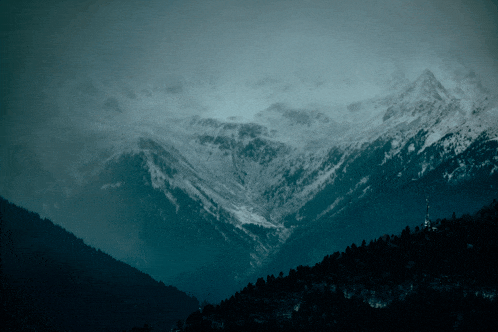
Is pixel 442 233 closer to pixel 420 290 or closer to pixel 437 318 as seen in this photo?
pixel 420 290

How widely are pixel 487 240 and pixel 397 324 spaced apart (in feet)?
132

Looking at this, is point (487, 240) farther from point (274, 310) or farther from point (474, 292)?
point (274, 310)

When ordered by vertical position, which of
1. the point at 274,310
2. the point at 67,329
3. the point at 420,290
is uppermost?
the point at 67,329

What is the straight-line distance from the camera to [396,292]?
15625 cm

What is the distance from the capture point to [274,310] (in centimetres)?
16438

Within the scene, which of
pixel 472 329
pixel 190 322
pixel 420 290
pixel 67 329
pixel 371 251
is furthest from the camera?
pixel 67 329

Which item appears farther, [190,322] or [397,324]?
[190,322]

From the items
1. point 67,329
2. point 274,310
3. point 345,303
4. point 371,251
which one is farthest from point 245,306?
point 67,329

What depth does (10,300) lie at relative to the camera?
187 metres

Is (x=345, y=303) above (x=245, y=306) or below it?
below

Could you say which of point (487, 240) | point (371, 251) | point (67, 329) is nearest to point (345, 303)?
point (371, 251)

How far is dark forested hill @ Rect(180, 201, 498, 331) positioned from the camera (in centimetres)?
14425

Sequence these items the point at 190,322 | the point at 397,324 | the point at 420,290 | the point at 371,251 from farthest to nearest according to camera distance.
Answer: the point at 371,251
the point at 190,322
the point at 420,290
the point at 397,324

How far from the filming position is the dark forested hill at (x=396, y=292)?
473 ft
